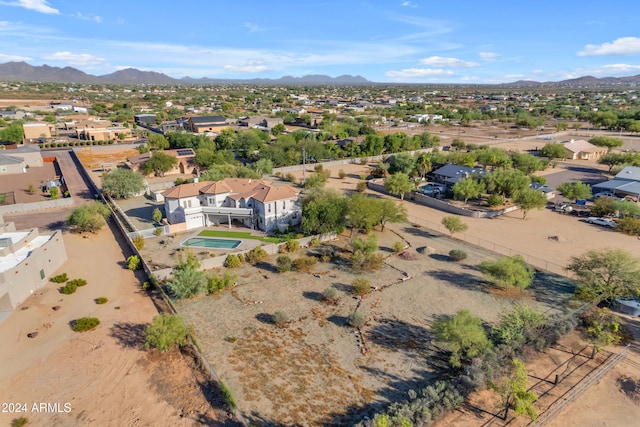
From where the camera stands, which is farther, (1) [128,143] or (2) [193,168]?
(1) [128,143]

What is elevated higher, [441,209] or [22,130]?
[22,130]

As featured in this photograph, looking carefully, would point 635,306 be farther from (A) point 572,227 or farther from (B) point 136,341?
(B) point 136,341

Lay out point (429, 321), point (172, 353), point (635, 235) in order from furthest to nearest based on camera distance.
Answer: point (635, 235)
point (429, 321)
point (172, 353)

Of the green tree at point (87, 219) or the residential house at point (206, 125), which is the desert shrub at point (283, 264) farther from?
the residential house at point (206, 125)

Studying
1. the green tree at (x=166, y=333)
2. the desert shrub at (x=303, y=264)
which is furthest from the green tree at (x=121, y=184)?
the green tree at (x=166, y=333)

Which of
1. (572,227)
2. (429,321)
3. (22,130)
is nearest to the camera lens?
(429,321)

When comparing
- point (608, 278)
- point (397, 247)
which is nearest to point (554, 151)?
point (608, 278)

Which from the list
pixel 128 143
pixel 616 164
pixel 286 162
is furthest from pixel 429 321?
pixel 128 143
